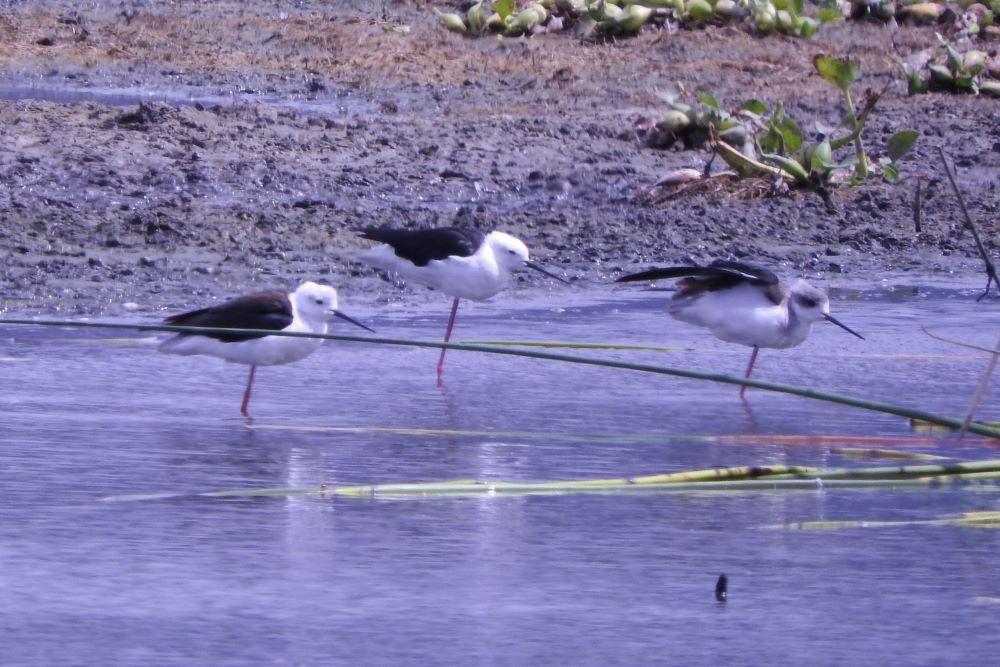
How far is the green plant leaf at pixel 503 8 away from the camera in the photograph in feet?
60.5

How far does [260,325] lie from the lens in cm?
604

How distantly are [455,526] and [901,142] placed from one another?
245 inches

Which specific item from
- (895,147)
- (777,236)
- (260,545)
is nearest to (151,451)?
(260,545)

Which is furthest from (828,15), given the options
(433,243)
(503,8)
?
(433,243)

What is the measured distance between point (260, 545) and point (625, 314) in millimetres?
3804

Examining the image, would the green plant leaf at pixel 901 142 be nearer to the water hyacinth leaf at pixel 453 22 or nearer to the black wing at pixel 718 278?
the black wing at pixel 718 278

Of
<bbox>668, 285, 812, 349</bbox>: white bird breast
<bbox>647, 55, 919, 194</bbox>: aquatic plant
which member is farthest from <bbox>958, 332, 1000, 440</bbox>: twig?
<bbox>647, 55, 919, 194</bbox>: aquatic plant

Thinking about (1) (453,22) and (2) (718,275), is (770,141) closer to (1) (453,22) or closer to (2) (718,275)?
(2) (718,275)

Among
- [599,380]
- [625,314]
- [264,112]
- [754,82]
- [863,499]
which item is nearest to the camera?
[863,499]

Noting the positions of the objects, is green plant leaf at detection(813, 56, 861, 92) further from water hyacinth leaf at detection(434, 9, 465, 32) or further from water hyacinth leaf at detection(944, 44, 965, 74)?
water hyacinth leaf at detection(434, 9, 465, 32)

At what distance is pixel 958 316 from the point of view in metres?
7.89

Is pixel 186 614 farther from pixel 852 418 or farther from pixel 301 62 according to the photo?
pixel 301 62

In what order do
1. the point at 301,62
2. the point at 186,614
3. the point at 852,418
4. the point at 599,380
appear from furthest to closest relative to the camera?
the point at 301,62 < the point at 599,380 < the point at 852,418 < the point at 186,614

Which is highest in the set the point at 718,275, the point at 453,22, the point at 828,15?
the point at 718,275
